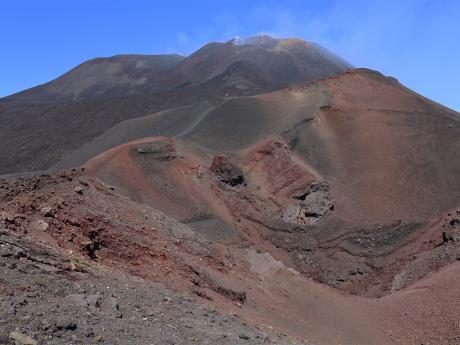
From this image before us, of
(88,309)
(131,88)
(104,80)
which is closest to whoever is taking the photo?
(88,309)

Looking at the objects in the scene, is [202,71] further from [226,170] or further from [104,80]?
[226,170]

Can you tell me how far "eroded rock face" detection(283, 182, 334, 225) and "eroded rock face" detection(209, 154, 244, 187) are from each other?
2695 millimetres

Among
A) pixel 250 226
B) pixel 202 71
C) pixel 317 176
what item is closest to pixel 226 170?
pixel 250 226

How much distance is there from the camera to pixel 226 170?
2784 centimetres

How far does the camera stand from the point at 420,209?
90.5ft

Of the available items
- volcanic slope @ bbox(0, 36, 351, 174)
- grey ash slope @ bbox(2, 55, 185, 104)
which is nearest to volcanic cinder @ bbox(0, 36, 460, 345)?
volcanic slope @ bbox(0, 36, 351, 174)

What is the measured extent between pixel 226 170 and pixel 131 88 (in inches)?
2417

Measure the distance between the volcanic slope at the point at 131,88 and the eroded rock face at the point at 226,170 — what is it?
12.2 m

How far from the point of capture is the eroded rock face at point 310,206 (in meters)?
27.4

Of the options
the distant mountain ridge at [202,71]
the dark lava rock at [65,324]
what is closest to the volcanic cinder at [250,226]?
the dark lava rock at [65,324]

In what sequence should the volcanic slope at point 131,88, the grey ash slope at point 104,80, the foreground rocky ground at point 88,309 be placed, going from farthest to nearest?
the grey ash slope at point 104,80
the volcanic slope at point 131,88
the foreground rocky ground at point 88,309

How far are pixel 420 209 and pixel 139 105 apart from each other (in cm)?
3971

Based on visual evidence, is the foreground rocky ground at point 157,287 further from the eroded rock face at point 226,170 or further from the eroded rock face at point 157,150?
the eroded rock face at point 157,150

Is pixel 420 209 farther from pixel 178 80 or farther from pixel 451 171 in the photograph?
pixel 178 80
